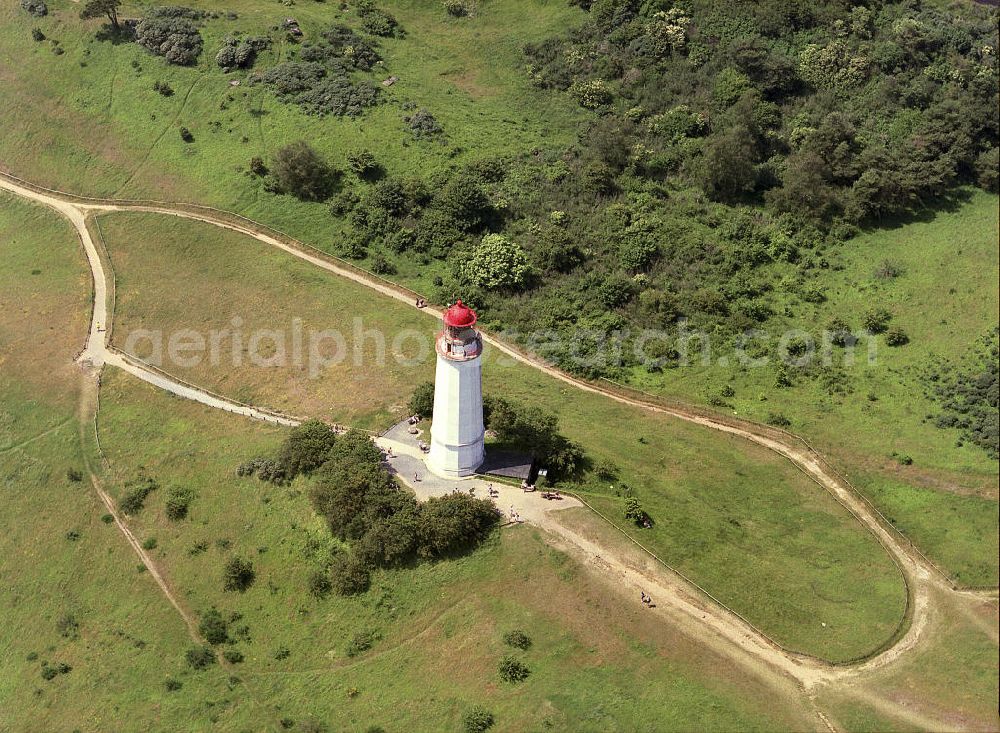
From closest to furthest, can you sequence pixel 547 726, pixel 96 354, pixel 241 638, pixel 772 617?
pixel 547 726
pixel 772 617
pixel 241 638
pixel 96 354

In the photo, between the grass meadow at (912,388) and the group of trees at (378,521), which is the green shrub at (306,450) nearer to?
the group of trees at (378,521)

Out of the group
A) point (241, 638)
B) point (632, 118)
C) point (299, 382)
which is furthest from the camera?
point (632, 118)

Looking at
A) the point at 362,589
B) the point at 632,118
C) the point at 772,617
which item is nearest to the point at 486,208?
the point at 632,118

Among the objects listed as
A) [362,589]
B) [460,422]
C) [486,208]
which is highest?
[486,208]

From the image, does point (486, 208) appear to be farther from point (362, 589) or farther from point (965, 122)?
point (965, 122)

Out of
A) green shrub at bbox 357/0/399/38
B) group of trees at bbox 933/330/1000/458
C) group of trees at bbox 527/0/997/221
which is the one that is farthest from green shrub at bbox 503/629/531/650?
green shrub at bbox 357/0/399/38

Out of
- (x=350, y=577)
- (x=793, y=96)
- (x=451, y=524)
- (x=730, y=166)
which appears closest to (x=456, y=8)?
(x=793, y=96)

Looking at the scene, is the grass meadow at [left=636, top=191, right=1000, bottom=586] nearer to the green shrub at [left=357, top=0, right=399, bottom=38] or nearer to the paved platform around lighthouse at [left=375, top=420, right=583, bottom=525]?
the paved platform around lighthouse at [left=375, top=420, right=583, bottom=525]
